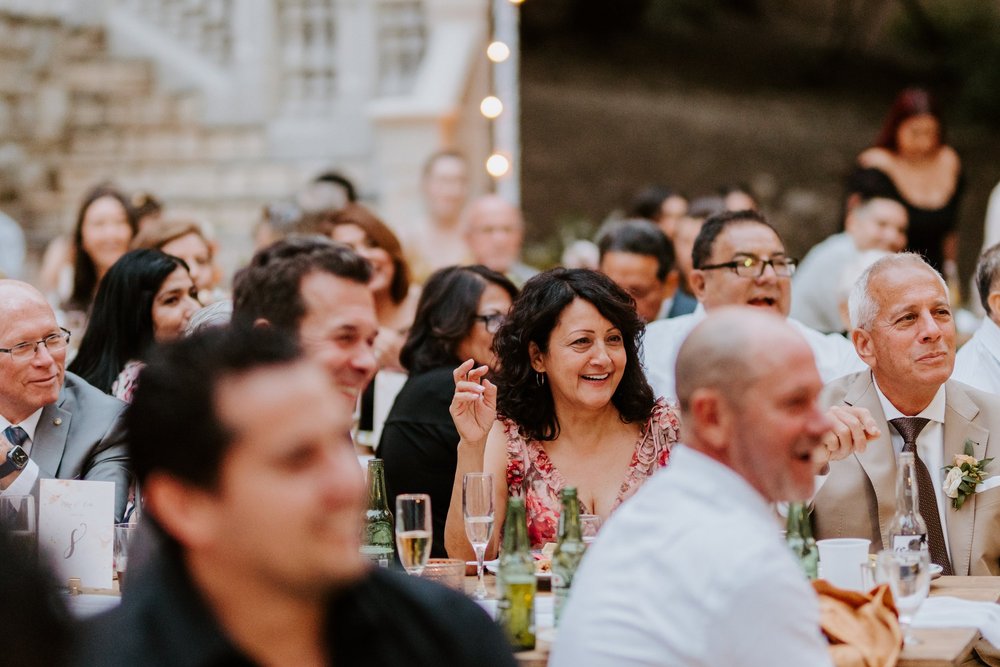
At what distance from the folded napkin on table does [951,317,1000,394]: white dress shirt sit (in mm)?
1606

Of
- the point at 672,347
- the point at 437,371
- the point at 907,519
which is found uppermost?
the point at 672,347

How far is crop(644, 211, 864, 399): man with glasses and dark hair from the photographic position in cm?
516

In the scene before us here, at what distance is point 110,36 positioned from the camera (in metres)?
11.3

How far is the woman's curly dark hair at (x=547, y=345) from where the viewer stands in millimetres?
4188

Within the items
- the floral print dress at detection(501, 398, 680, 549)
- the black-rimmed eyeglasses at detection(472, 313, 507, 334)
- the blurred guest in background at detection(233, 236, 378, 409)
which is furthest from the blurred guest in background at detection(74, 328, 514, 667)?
the black-rimmed eyeglasses at detection(472, 313, 507, 334)

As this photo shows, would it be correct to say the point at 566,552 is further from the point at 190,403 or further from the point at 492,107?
the point at 492,107

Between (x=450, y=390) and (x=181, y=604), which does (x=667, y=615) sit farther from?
(x=450, y=390)

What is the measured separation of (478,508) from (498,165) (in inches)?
198

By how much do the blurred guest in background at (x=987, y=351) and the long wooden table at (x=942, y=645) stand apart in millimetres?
1371

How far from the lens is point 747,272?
16.9ft

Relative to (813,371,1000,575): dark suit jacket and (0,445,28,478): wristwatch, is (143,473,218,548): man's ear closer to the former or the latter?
(0,445,28,478): wristwatch

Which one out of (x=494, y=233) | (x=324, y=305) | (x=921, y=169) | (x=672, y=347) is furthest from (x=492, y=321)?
(x=921, y=169)

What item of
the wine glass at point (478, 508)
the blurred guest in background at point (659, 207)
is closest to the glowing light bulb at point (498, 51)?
the blurred guest in background at point (659, 207)

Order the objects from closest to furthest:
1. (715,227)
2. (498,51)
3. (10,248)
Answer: (715,227), (498,51), (10,248)
